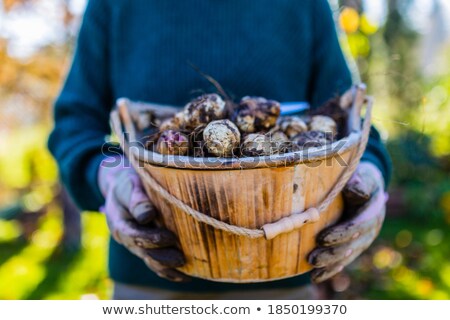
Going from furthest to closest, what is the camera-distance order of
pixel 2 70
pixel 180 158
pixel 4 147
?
1. pixel 4 147
2. pixel 2 70
3. pixel 180 158

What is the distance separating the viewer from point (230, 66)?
1387 millimetres

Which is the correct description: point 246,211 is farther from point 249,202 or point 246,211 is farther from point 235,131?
point 235,131

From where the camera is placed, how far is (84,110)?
4.80 feet

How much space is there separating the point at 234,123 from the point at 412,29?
6.19 metres

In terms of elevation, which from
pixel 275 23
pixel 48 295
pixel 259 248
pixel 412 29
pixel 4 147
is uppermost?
pixel 275 23

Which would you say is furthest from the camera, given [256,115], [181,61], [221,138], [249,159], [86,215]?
[86,215]

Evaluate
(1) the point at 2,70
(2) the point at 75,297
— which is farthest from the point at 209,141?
(1) the point at 2,70

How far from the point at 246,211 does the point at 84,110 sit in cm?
73

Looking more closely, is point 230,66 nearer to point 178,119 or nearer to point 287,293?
point 178,119

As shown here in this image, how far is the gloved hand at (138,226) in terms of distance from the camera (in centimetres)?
107

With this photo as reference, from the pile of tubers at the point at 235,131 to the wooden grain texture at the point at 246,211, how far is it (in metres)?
0.08

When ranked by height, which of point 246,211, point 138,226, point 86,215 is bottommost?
point 86,215

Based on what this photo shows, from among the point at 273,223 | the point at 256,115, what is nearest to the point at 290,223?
the point at 273,223

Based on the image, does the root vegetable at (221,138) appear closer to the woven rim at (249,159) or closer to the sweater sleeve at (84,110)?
the woven rim at (249,159)
